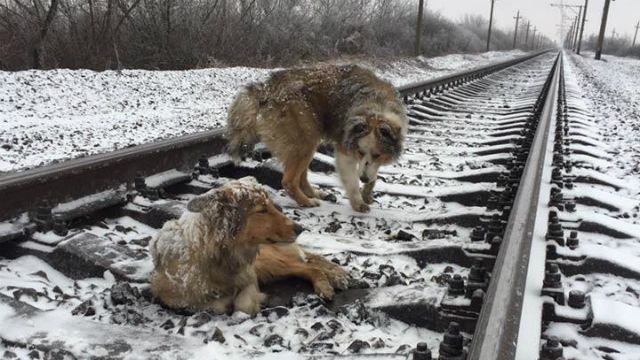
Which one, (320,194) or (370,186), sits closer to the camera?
(370,186)

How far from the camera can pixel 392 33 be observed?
4953cm

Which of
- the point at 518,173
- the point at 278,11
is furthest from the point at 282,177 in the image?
the point at 278,11

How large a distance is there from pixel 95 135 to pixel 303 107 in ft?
13.0

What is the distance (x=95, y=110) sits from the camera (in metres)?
→ 10.3

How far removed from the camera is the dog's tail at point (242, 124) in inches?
216

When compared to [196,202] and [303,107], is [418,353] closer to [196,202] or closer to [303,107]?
[196,202]

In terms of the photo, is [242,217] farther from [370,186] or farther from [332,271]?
[370,186]

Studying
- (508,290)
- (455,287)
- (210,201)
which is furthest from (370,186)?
(508,290)

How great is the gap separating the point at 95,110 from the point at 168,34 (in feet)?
35.2

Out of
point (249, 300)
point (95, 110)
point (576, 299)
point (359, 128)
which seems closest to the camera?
point (576, 299)

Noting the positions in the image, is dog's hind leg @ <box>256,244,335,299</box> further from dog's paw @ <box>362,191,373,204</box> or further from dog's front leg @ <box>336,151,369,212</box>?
dog's paw @ <box>362,191,373,204</box>

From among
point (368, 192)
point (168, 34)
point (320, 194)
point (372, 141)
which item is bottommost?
point (320, 194)

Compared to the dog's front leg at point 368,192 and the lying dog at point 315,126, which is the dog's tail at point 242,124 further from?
the dog's front leg at point 368,192

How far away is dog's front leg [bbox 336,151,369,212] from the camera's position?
5.07 m
